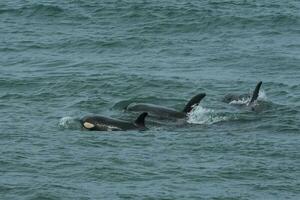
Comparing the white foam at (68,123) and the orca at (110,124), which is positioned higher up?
the orca at (110,124)

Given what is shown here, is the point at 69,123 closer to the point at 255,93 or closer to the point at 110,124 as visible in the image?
the point at 110,124

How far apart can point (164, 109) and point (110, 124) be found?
7.06ft

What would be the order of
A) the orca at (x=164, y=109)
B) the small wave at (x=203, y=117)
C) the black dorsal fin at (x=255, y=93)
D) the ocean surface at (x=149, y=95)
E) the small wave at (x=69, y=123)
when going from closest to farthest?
the ocean surface at (x=149, y=95) → the small wave at (x=69, y=123) → the small wave at (x=203, y=117) → the orca at (x=164, y=109) → the black dorsal fin at (x=255, y=93)

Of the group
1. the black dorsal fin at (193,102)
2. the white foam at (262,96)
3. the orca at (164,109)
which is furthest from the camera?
the white foam at (262,96)

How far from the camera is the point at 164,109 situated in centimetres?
2636

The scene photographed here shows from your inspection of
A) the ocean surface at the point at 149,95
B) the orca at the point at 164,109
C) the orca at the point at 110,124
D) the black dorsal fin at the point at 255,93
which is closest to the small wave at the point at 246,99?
the ocean surface at the point at 149,95

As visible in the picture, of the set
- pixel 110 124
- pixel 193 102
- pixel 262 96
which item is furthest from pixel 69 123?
pixel 262 96

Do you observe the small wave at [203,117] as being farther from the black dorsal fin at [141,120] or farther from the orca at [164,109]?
the black dorsal fin at [141,120]

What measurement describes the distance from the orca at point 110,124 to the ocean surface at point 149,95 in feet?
1.29

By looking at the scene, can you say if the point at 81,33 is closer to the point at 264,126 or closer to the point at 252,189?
the point at 264,126

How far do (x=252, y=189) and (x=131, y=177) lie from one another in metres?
2.53

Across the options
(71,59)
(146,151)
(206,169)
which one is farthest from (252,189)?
(71,59)

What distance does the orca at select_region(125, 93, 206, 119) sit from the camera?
26.1m

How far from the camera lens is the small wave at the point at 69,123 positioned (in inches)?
990
